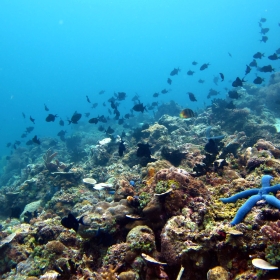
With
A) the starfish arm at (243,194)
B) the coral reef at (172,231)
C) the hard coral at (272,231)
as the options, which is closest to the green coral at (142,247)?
the coral reef at (172,231)

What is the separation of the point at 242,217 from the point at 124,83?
18872cm

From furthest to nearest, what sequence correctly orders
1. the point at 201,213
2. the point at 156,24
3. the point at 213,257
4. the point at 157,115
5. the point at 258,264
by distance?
the point at 156,24 → the point at 157,115 → the point at 201,213 → the point at 213,257 → the point at 258,264

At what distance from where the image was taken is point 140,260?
347cm

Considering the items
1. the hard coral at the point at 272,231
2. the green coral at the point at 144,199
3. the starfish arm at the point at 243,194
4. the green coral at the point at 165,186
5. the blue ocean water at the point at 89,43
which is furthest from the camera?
the blue ocean water at the point at 89,43

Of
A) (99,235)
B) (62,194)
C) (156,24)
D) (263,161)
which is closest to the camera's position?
(99,235)

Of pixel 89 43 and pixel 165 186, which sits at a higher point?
pixel 89 43

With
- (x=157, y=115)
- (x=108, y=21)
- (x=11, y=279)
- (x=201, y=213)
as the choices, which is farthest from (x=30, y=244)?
(x=108, y=21)

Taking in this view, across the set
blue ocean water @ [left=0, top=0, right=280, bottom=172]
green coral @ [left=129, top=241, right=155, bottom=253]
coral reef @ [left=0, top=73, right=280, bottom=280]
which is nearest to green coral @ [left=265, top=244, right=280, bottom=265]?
coral reef @ [left=0, top=73, right=280, bottom=280]

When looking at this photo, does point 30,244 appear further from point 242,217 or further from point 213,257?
point 242,217

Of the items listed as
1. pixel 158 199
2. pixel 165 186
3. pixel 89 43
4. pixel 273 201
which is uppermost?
pixel 89 43

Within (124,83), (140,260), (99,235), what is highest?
(124,83)

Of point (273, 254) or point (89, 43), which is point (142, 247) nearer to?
point (273, 254)

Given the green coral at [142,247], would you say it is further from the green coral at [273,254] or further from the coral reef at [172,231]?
the green coral at [273,254]

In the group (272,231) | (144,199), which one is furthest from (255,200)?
(144,199)
